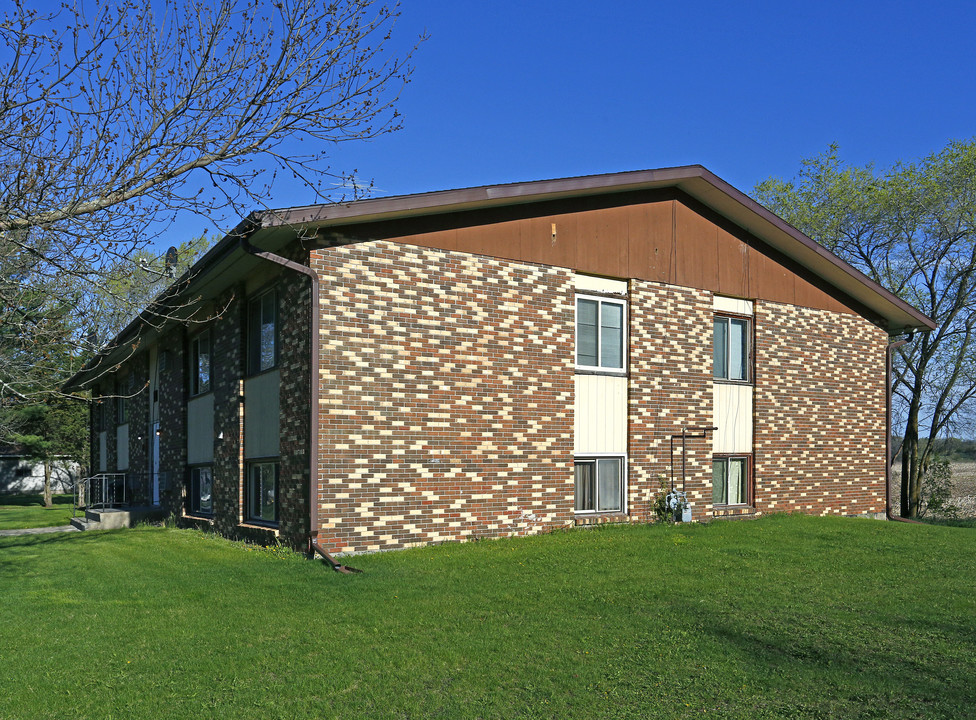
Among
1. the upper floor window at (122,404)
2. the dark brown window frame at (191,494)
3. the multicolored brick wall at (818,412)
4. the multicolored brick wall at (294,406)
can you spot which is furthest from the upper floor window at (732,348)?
the upper floor window at (122,404)

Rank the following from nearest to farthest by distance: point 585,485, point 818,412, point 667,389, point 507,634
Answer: point 507,634 < point 585,485 < point 667,389 < point 818,412

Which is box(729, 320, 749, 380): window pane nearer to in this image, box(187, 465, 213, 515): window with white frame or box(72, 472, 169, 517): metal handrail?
box(187, 465, 213, 515): window with white frame

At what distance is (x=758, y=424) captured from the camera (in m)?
16.9

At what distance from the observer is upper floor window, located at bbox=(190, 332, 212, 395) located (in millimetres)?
17688

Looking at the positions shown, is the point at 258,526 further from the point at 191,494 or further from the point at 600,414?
the point at 600,414

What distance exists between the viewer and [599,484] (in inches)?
576

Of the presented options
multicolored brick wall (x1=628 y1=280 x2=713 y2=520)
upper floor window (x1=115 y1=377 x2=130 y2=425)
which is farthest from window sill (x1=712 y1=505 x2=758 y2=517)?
upper floor window (x1=115 y1=377 x2=130 y2=425)

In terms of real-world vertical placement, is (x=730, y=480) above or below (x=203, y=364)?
below

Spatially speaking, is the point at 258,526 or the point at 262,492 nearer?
the point at 258,526

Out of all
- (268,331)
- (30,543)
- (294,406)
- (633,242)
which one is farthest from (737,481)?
(30,543)

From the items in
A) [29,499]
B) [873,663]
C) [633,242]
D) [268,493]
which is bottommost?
[29,499]

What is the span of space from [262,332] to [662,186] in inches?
295

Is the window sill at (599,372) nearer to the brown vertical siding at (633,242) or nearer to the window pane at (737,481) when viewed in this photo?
the brown vertical siding at (633,242)

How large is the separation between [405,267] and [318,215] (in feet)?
6.05
